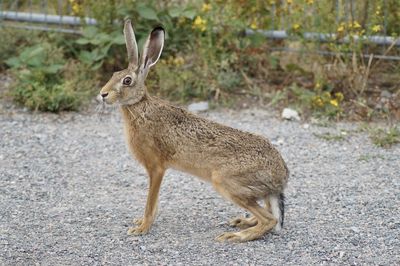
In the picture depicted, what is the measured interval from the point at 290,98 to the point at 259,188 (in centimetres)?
322

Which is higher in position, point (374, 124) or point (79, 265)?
point (79, 265)

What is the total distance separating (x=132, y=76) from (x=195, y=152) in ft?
2.20

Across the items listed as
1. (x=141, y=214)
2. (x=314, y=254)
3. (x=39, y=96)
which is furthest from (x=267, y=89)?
(x=314, y=254)

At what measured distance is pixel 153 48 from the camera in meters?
5.55

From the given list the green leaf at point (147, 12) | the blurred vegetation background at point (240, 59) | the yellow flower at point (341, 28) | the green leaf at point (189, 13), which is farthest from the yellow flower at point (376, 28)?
the green leaf at point (147, 12)

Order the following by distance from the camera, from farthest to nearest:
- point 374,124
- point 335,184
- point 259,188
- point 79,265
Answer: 1. point 374,124
2. point 335,184
3. point 259,188
4. point 79,265

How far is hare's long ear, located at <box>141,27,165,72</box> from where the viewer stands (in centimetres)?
550

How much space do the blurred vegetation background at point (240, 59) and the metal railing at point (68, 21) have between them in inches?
1.1

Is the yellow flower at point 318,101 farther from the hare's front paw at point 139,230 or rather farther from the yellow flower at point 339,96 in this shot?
the hare's front paw at point 139,230

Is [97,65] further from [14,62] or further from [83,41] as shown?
[14,62]

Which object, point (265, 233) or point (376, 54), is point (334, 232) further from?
point (376, 54)

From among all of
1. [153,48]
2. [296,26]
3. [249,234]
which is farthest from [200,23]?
[249,234]

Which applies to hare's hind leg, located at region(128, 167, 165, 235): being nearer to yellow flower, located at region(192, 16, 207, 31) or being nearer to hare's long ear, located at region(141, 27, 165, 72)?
Result: hare's long ear, located at region(141, 27, 165, 72)

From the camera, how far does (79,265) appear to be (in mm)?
4676
